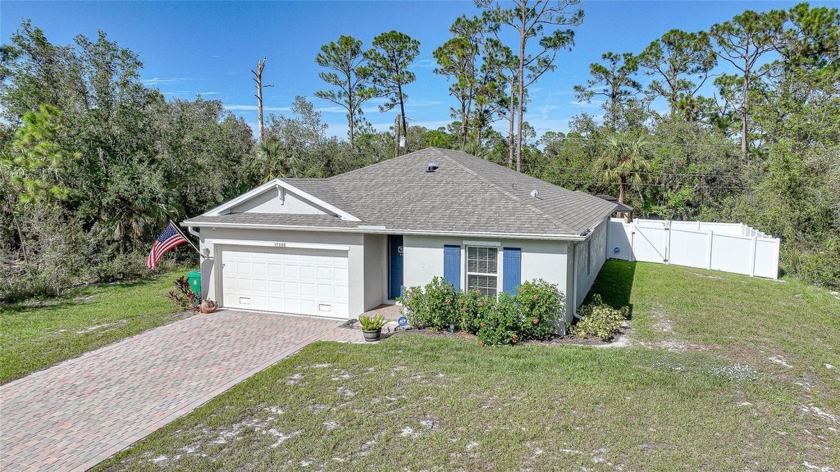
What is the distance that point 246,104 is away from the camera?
32.8 meters

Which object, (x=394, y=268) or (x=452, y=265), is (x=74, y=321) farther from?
(x=452, y=265)

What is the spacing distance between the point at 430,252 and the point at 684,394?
6.39m

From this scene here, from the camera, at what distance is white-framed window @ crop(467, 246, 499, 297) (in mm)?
11461

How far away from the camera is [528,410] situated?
273 inches

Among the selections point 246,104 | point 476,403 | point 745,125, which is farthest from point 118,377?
point 745,125

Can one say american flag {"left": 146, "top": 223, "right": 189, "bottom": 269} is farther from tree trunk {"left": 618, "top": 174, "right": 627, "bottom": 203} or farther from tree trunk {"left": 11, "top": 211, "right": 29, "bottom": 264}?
tree trunk {"left": 618, "top": 174, "right": 627, "bottom": 203}

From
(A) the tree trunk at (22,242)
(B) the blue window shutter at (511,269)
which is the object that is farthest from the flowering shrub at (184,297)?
(B) the blue window shutter at (511,269)

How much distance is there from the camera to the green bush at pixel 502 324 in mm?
10172

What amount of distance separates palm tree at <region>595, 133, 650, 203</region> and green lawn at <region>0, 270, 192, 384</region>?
27191 mm

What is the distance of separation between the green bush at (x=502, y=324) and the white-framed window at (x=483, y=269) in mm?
918

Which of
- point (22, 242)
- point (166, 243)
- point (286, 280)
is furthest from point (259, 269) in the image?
point (22, 242)

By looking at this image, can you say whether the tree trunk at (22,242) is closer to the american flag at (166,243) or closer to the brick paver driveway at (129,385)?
the american flag at (166,243)

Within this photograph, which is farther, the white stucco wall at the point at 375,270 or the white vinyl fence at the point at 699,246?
the white vinyl fence at the point at 699,246

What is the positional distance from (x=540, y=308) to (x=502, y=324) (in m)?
0.94
